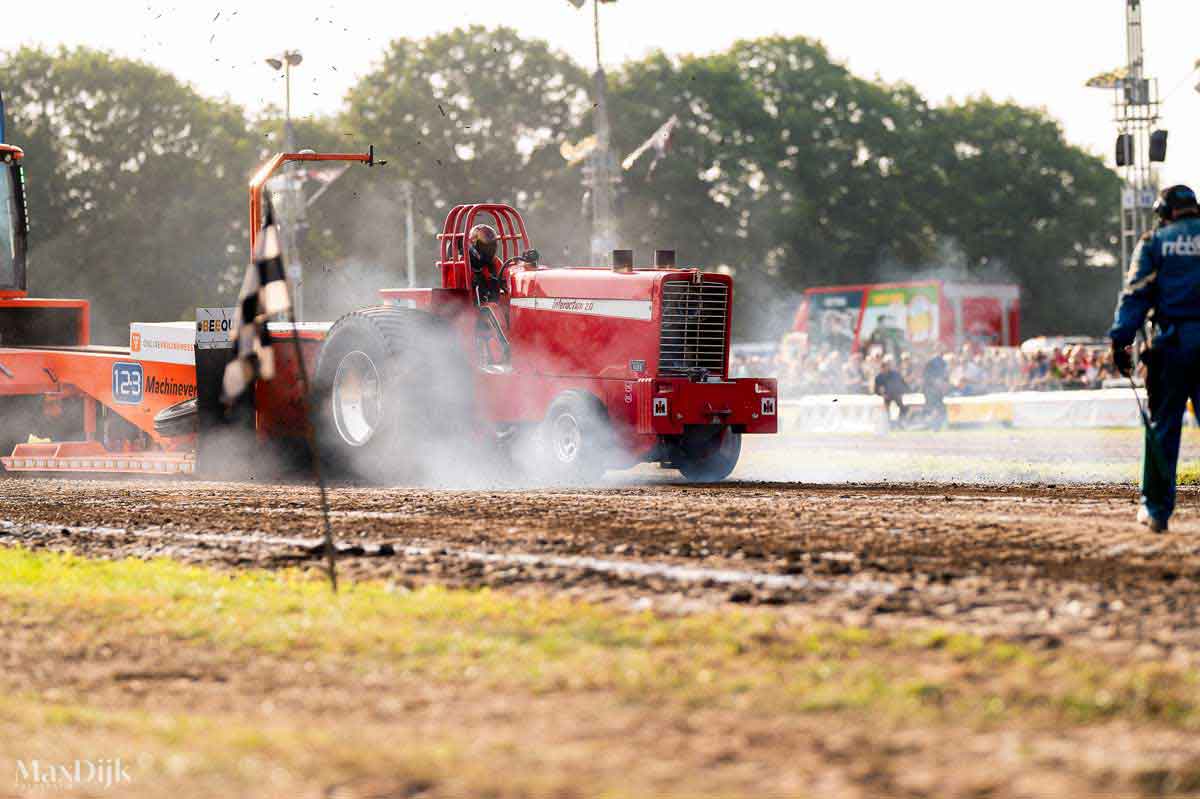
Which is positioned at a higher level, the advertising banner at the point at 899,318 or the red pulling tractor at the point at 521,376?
the advertising banner at the point at 899,318

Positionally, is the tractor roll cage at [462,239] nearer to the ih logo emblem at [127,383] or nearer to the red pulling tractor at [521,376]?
the red pulling tractor at [521,376]

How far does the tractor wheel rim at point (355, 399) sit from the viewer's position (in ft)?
53.9

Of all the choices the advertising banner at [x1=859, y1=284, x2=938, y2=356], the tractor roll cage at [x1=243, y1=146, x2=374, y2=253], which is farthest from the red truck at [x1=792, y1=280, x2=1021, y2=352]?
the tractor roll cage at [x1=243, y1=146, x2=374, y2=253]

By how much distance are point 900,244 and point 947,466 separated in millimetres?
55079

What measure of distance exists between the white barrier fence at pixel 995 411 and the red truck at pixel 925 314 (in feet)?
47.7

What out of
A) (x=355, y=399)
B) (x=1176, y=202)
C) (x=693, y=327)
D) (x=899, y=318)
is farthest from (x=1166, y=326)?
(x=899, y=318)

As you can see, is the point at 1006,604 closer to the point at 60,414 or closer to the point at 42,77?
the point at 60,414

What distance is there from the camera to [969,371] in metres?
38.3

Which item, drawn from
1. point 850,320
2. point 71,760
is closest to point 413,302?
point 71,760

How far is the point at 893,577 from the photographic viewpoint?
7629mm

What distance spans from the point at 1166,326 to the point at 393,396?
8.19m

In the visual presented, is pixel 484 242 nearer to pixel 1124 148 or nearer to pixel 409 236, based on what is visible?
pixel 1124 148

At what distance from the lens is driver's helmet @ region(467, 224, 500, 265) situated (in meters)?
16.5

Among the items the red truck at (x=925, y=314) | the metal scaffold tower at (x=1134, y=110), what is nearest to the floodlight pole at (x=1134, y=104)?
the metal scaffold tower at (x=1134, y=110)
